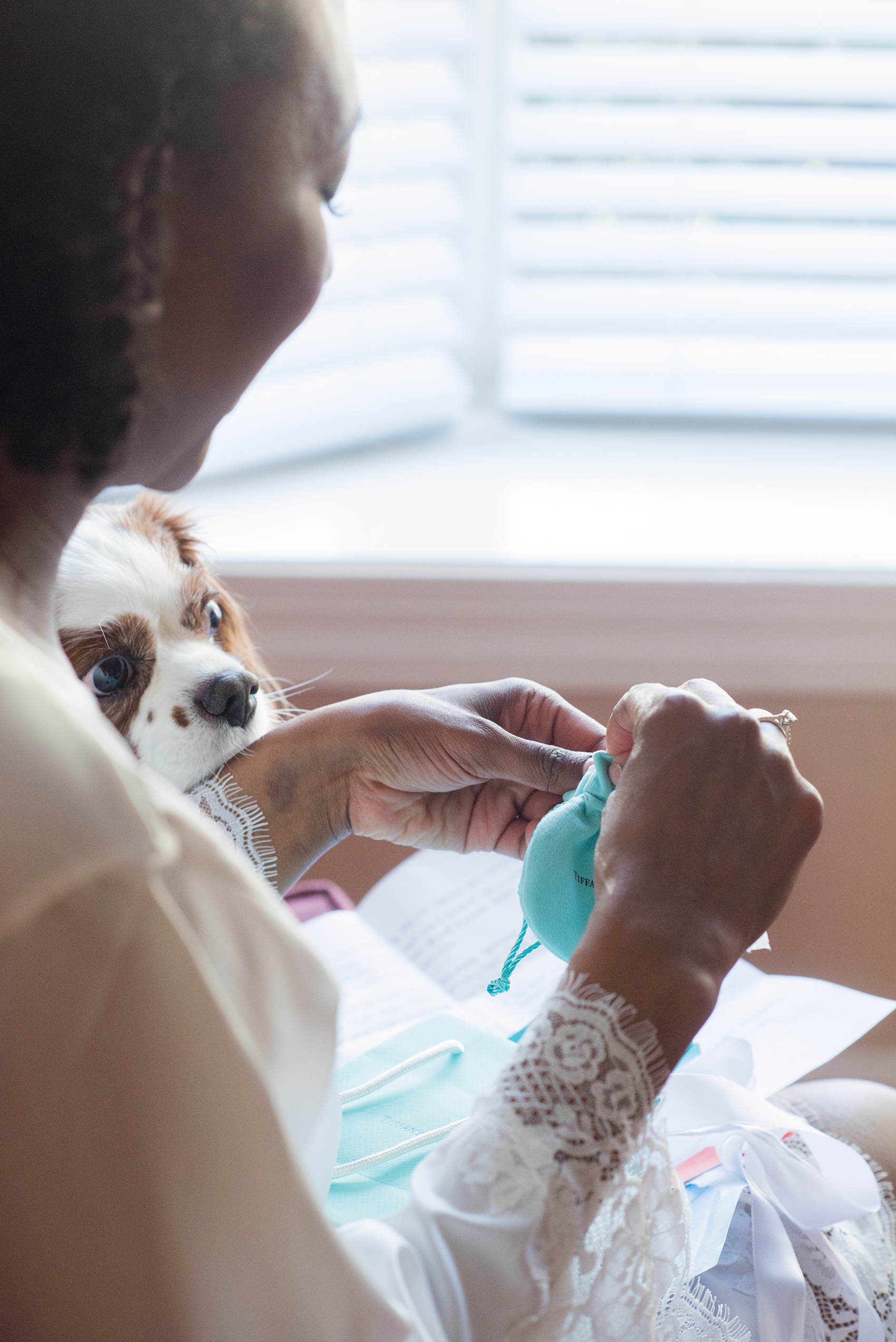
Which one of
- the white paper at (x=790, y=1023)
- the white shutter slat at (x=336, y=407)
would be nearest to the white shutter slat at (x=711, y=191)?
the white shutter slat at (x=336, y=407)

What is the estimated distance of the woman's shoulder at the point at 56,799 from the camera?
15.4 inches

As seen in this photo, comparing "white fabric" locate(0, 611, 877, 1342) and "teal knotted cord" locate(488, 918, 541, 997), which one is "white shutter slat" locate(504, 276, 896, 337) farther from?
"white fabric" locate(0, 611, 877, 1342)

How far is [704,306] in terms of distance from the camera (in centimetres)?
142

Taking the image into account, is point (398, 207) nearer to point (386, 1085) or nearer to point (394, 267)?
point (394, 267)

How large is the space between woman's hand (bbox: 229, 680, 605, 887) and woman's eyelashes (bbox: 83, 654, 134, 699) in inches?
4.1

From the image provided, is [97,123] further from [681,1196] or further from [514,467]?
[514,467]

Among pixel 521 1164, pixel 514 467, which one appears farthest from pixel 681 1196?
pixel 514 467

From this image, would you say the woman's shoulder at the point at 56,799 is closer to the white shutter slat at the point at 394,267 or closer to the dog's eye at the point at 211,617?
the dog's eye at the point at 211,617

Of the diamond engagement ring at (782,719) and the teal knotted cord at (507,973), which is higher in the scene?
the diamond engagement ring at (782,719)

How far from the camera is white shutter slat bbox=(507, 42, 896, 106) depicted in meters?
1.33

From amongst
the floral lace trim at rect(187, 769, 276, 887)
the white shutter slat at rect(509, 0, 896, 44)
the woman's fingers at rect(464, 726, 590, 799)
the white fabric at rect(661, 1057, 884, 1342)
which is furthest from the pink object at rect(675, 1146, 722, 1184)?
the white shutter slat at rect(509, 0, 896, 44)

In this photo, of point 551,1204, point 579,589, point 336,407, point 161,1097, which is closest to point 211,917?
point 161,1097

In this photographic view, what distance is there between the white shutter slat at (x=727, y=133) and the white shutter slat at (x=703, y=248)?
79mm

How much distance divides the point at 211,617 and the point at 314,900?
1.00 feet
